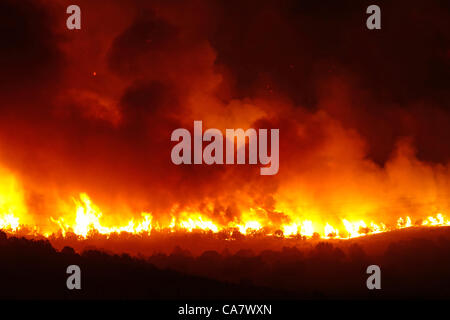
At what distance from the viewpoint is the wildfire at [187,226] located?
3541 centimetres

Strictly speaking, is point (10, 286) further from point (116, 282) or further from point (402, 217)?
point (402, 217)

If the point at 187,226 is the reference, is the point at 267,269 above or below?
below

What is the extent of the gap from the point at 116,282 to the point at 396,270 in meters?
15.3

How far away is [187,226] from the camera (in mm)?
36406

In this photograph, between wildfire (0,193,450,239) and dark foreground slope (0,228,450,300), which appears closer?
dark foreground slope (0,228,450,300)

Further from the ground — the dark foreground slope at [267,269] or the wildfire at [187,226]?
the wildfire at [187,226]

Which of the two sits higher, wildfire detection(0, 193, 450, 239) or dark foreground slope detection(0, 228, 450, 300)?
wildfire detection(0, 193, 450, 239)

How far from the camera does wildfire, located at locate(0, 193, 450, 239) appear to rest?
35406 millimetres

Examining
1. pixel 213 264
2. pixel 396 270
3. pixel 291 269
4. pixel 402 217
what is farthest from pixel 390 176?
pixel 213 264

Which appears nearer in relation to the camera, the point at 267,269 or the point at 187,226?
the point at 267,269

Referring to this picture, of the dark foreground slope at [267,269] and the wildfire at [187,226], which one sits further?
the wildfire at [187,226]

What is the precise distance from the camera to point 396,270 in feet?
115
